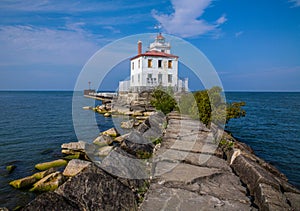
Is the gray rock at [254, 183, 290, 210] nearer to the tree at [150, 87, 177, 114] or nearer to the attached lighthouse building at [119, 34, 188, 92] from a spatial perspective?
the tree at [150, 87, 177, 114]

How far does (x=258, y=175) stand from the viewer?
4.31 meters

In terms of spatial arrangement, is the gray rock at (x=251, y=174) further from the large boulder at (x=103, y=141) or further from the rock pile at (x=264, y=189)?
the large boulder at (x=103, y=141)

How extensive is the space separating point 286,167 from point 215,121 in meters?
4.09

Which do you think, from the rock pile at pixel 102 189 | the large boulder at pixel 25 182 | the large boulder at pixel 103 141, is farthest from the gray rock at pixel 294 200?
the large boulder at pixel 103 141

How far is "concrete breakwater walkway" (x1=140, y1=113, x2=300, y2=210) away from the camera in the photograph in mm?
3578

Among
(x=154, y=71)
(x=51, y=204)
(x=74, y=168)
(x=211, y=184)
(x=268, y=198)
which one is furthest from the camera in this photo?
(x=154, y=71)

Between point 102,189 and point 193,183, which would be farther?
point 193,183

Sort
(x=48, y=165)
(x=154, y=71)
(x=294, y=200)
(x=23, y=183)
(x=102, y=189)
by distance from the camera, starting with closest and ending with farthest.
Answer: (x=294, y=200)
(x=102, y=189)
(x=23, y=183)
(x=48, y=165)
(x=154, y=71)

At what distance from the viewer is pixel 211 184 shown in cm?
433

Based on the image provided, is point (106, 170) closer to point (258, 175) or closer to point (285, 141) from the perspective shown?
point (258, 175)

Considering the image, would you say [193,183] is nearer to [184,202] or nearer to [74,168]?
[184,202]

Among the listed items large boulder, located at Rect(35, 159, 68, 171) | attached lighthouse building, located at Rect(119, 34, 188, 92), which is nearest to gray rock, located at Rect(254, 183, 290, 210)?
large boulder, located at Rect(35, 159, 68, 171)

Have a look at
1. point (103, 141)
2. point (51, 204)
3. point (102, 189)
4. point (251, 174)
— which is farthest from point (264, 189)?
point (103, 141)

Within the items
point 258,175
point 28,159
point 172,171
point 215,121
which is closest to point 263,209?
point 258,175
